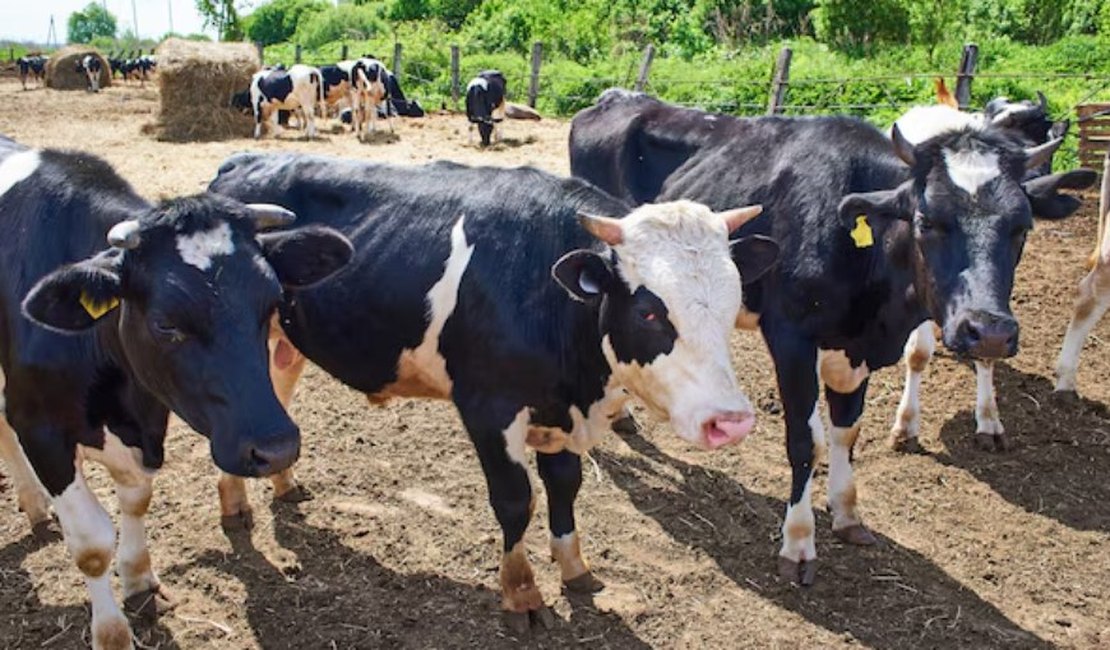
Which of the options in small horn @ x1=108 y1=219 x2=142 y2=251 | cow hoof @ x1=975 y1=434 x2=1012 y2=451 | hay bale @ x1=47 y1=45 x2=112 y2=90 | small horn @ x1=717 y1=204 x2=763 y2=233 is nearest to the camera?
small horn @ x1=108 y1=219 x2=142 y2=251

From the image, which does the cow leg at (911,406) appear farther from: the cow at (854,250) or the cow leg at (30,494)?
the cow leg at (30,494)

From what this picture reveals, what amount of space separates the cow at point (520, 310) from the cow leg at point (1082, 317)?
3993mm

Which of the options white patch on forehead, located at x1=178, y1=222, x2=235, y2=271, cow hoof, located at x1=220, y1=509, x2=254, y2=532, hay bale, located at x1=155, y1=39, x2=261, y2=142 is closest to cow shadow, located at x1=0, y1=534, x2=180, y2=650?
cow hoof, located at x1=220, y1=509, x2=254, y2=532

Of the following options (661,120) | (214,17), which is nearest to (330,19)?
(214,17)

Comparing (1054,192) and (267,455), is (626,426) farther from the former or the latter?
(267,455)

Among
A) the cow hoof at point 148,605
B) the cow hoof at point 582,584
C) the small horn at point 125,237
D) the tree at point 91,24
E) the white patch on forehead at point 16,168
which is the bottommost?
the cow hoof at point 582,584

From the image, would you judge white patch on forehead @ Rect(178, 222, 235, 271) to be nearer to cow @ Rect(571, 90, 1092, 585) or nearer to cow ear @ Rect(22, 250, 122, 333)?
cow ear @ Rect(22, 250, 122, 333)

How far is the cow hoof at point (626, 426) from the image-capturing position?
241 inches

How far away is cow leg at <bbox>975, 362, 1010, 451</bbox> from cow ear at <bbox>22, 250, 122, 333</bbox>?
5087mm

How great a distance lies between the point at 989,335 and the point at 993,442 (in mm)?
2563

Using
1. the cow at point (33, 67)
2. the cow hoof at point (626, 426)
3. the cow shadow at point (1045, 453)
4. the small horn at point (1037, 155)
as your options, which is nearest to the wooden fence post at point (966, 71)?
the cow shadow at point (1045, 453)

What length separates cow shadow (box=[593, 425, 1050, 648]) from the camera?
13.6 ft

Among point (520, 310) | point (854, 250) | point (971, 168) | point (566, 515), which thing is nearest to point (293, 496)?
point (566, 515)

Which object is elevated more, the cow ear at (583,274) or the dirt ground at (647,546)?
the cow ear at (583,274)
